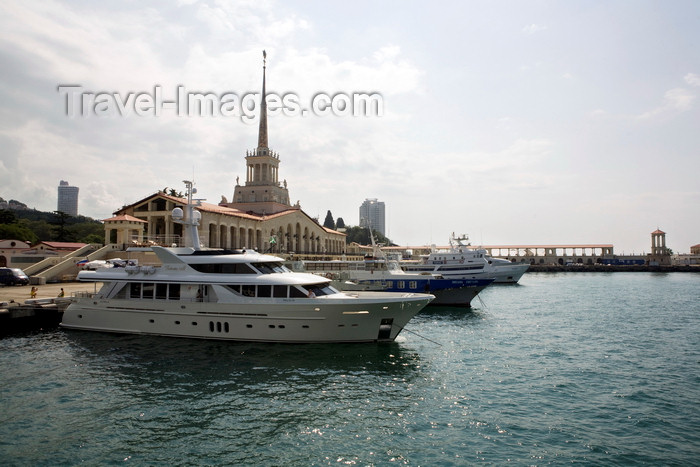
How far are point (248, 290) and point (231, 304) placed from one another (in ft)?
3.79

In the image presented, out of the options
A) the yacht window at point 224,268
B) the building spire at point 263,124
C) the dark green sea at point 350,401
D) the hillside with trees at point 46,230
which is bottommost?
the dark green sea at point 350,401

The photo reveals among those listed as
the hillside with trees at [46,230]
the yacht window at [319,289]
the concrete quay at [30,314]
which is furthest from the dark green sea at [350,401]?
the hillside with trees at [46,230]

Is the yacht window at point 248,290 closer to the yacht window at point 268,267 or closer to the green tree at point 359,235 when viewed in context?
the yacht window at point 268,267

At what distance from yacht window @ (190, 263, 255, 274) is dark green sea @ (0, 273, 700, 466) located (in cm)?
386

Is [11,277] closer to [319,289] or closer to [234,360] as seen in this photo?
[234,360]

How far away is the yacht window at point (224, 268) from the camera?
2305 centimetres

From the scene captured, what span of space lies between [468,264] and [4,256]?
56.5m

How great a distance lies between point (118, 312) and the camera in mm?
23656

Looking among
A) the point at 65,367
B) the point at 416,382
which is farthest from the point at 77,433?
the point at 416,382

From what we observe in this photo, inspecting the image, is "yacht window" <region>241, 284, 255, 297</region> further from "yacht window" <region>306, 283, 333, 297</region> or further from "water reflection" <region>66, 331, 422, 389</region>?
"yacht window" <region>306, 283, 333, 297</region>

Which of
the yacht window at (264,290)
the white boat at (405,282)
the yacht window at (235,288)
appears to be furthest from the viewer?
the white boat at (405,282)

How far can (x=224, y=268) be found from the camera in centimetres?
2331

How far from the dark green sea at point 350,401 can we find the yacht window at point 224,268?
386 centimetres

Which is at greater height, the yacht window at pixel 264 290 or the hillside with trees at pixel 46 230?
the hillside with trees at pixel 46 230
